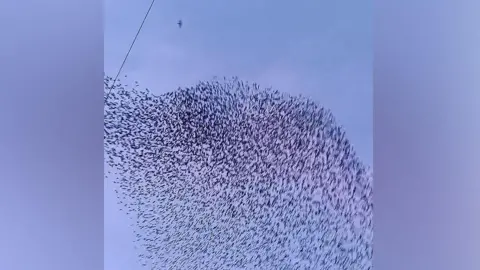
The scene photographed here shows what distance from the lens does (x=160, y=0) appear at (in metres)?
1.55

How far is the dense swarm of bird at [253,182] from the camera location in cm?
156

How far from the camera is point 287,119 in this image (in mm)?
1589

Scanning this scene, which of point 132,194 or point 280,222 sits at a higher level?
point 132,194

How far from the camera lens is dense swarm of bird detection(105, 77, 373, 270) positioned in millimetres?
1560

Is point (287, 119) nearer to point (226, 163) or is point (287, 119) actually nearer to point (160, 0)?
point (226, 163)

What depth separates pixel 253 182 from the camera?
1.58 metres
